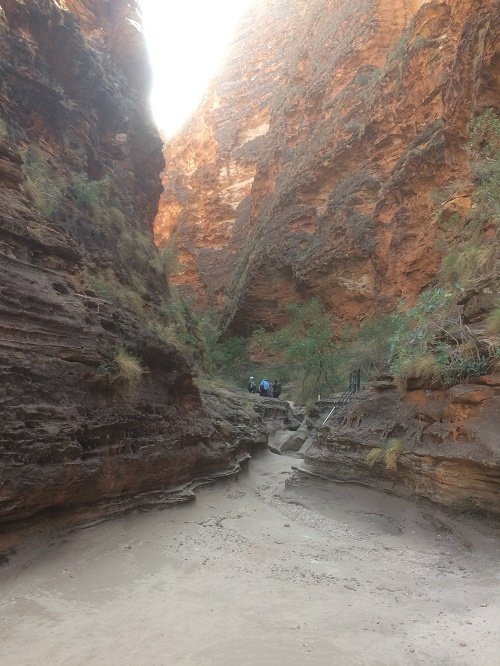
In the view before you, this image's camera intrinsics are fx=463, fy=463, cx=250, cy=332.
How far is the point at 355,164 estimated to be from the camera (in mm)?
27703

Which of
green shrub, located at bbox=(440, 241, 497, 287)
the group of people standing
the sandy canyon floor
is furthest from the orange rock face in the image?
the sandy canyon floor

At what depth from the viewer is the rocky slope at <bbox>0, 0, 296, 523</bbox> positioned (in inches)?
223

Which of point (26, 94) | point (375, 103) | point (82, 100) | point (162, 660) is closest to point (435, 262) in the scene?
point (375, 103)

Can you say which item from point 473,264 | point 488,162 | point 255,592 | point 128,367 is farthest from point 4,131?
point 488,162

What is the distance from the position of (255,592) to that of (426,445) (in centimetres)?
387

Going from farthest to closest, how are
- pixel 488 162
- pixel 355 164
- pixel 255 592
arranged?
pixel 355 164
pixel 488 162
pixel 255 592

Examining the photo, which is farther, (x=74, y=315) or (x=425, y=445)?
(x=425, y=445)

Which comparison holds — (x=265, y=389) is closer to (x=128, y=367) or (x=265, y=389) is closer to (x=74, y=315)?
(x=128, y=367)

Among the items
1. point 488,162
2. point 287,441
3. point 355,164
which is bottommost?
point 287,441

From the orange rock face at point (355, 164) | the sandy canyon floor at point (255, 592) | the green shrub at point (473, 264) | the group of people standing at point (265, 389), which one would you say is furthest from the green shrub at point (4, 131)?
the orange rock face at point (355, 164)

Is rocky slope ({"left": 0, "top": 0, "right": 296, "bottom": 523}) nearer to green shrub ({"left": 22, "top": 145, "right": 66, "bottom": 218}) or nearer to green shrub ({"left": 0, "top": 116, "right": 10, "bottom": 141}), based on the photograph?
green shrub ({"left": 22, "top": 145, "right": 66, "bottom": 218})

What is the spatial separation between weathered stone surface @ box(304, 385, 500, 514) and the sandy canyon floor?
43 cm

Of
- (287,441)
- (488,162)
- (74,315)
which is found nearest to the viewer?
(74,315)

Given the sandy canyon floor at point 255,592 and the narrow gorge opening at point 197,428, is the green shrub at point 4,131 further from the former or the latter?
the sandy canyon floor at point 255,592
